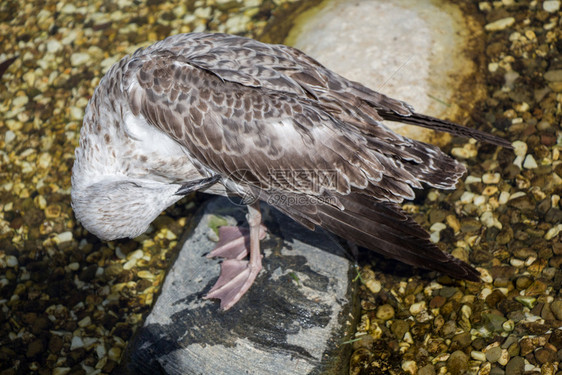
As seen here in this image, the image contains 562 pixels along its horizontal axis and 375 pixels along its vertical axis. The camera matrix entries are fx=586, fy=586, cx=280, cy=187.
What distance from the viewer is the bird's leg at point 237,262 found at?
4.43 meters

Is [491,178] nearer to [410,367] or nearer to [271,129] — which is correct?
[410,367]

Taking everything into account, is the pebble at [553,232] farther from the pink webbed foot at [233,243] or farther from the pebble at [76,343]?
the pebble at [76,343]

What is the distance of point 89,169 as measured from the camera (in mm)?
4410

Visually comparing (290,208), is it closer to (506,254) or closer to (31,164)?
(506,254)

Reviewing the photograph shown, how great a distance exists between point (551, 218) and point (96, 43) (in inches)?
205

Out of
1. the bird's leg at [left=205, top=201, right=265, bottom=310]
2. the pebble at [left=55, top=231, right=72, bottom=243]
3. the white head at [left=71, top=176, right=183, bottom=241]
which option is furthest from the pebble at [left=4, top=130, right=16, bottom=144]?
the bird's leg at [left=205, top=201, right=265, bottom=310]

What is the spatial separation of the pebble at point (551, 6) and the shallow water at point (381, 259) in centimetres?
1

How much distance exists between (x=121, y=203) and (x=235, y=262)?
3.35 feet

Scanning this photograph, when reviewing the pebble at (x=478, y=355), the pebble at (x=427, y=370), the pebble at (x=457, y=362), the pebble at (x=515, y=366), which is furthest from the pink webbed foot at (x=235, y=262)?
the pebble at (x=515, y=366)

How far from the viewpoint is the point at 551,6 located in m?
6.15

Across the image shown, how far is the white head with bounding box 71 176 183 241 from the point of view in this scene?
13.9ft

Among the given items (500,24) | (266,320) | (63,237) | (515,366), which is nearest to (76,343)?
(63,237)

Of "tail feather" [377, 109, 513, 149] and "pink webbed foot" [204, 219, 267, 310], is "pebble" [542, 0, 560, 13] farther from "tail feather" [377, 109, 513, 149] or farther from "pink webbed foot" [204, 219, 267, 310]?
"pink webbed foot" [204, 219, 267, 310]

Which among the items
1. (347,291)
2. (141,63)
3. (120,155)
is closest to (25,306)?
(120,155)
